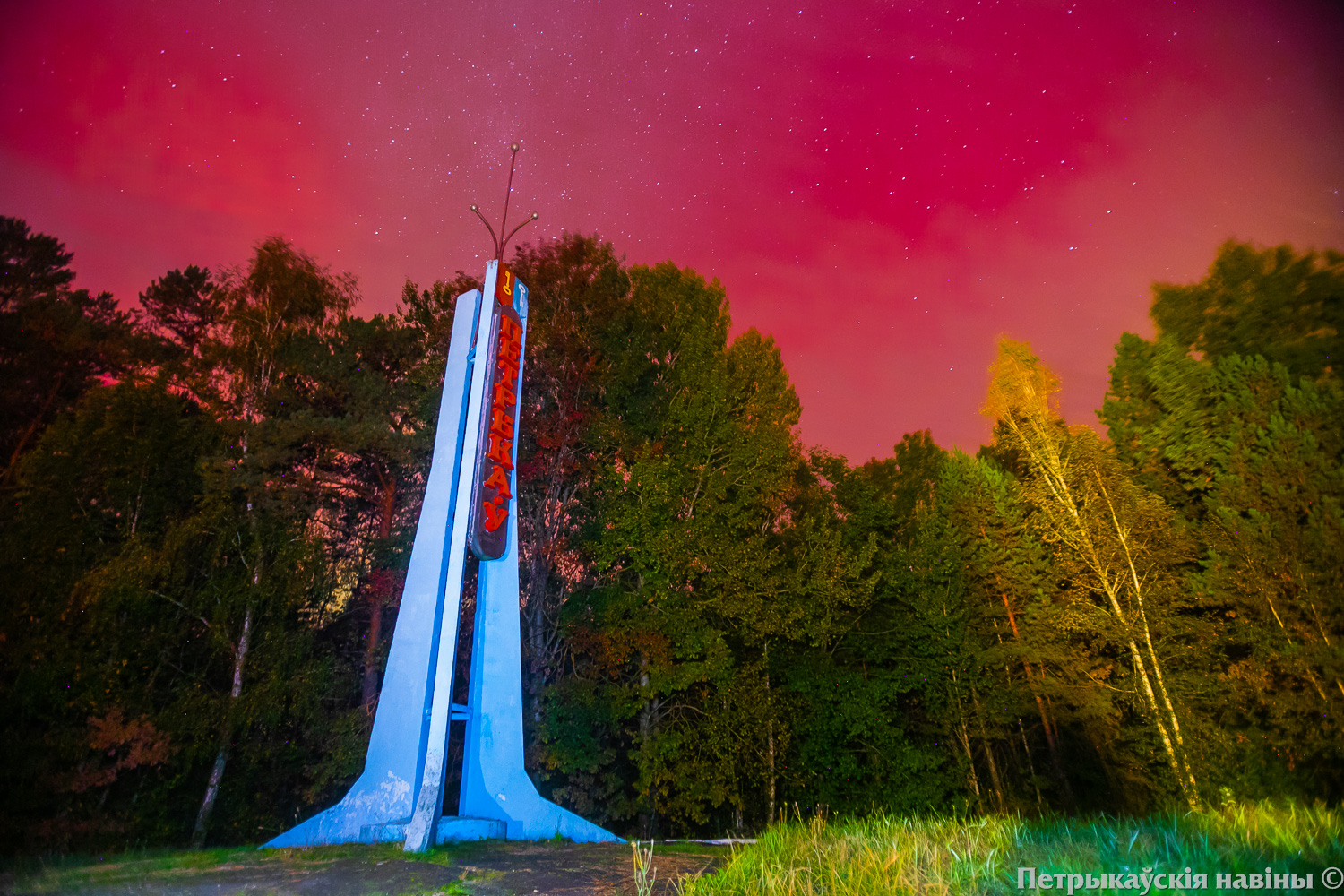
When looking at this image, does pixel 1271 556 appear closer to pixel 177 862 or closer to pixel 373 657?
pixel 177 862

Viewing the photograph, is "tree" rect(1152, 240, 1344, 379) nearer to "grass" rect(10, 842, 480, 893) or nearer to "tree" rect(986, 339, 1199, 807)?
"tree" rect(986, 339, 1199, 807)

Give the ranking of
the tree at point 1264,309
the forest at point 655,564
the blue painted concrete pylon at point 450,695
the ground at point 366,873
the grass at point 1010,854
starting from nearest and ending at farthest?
the grass at point 1010,854 → the ground at point 366,873 → the blue painted concrete pylon at point 450,695 → the forest at point 655,564 → the tree at point 1264,309

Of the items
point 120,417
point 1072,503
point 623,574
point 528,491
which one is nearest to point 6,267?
point 120,417

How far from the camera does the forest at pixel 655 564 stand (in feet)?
43.9

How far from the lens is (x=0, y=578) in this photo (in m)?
13.8

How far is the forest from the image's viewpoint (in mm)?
13367

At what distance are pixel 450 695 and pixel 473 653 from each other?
4.76ft

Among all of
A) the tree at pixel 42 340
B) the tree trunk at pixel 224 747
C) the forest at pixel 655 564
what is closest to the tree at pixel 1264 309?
the forest at pixel 655 564

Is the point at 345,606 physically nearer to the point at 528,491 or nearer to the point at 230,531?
the point at 230,531

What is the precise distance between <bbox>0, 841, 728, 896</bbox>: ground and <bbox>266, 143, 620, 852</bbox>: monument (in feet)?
2.69

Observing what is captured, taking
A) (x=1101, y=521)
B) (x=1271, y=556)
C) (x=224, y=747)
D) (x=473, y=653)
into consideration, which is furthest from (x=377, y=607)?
(x=1271, y=556)

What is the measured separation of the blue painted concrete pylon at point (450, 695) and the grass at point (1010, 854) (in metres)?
5.53

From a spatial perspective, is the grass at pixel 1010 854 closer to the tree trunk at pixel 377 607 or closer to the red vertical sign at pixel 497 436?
the red vertical sign at pixel 497 436

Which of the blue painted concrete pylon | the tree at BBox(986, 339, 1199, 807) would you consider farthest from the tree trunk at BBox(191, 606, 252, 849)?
the tree at BBox(986, 339, 1199, 807)
